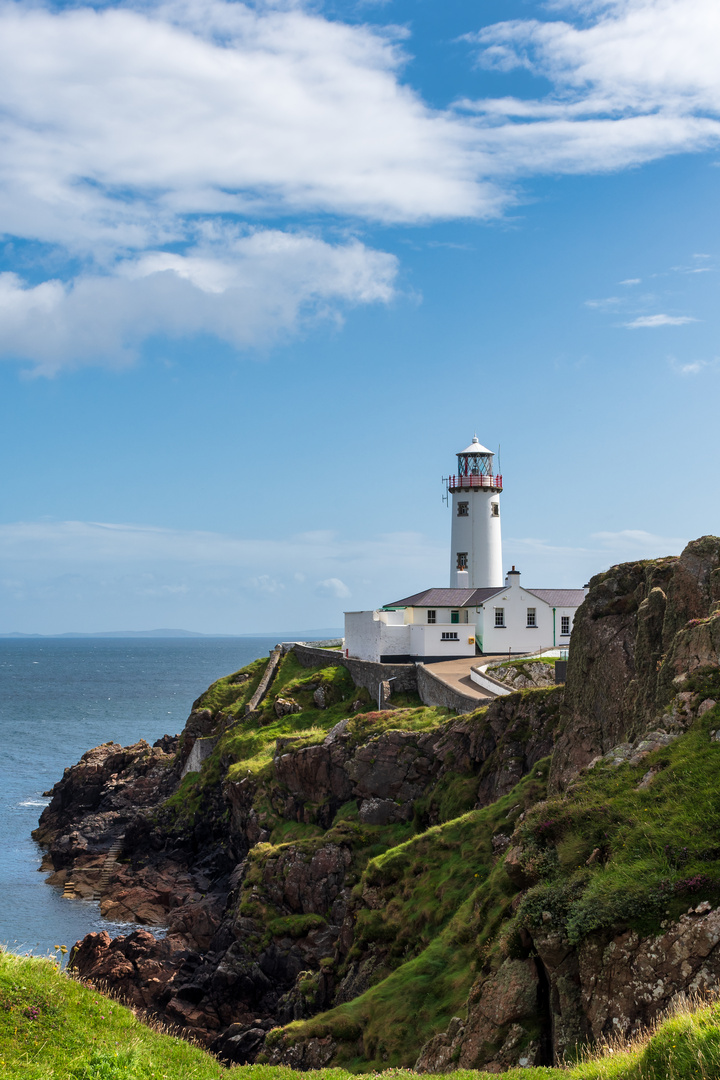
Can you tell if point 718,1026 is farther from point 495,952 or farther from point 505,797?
point 505,797

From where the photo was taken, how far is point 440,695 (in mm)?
45031

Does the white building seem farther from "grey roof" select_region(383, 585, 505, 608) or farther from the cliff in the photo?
the cliff

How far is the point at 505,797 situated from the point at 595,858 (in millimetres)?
14826

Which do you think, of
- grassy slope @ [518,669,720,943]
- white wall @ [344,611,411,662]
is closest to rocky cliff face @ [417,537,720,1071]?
grassy slope @ [518,669,720,943]

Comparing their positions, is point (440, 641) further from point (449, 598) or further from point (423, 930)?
point (423, 930)

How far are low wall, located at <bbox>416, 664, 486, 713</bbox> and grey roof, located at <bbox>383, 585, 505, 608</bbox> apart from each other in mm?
7910

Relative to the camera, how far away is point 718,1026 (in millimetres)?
10000

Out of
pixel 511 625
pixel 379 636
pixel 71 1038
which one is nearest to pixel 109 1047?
pixel 71 1038

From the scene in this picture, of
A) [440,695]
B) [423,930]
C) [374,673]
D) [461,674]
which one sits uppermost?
[461,674]

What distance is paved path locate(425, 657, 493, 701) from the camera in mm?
41350

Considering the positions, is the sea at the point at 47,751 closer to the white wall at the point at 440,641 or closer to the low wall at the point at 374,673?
the low wall at the point at 374,673

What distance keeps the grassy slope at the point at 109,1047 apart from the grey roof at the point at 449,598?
43.0 meters

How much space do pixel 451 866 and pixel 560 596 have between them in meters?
34.0

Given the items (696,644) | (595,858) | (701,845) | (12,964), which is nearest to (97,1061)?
(12,964)
